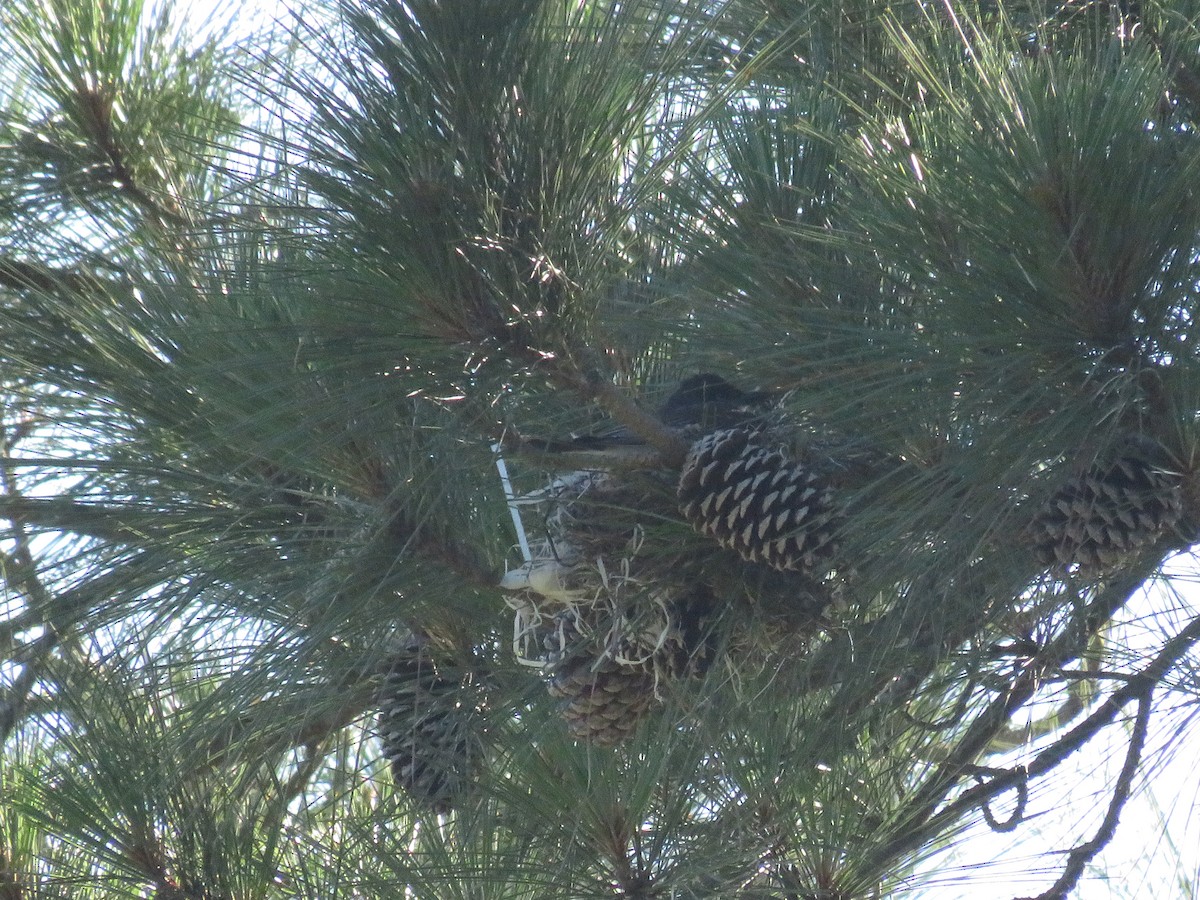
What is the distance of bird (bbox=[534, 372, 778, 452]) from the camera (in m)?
1.18

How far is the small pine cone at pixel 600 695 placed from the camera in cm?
127

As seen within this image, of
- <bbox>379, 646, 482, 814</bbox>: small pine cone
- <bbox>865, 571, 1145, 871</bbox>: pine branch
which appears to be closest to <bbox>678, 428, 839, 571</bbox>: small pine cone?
<bbox>865, 571, 1145, 871</bbox>: pine branch

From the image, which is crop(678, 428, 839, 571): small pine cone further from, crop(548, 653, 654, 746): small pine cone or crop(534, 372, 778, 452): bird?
crop(548, 653, 654, 746): small pine cone

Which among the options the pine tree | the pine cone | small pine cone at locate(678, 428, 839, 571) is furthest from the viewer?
the pine cone

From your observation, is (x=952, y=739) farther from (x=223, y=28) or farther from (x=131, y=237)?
(x=223, y=28)

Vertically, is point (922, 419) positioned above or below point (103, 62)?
below

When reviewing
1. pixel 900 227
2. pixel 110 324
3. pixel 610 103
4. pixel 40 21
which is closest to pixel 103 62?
pixel 40 21

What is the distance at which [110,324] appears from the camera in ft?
4.11

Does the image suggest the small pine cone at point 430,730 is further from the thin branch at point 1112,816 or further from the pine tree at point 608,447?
the thin branch at point 1112,816

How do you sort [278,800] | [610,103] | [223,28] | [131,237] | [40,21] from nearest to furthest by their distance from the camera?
[610,103] < [278,800] < [131,237] < [40,21] < [223,28]

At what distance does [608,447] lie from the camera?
1153 mm

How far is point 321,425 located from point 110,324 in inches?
9.8

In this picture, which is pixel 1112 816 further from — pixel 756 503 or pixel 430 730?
pixel 430 730

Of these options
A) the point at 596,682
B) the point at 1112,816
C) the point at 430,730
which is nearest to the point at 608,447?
the point at 596,682
